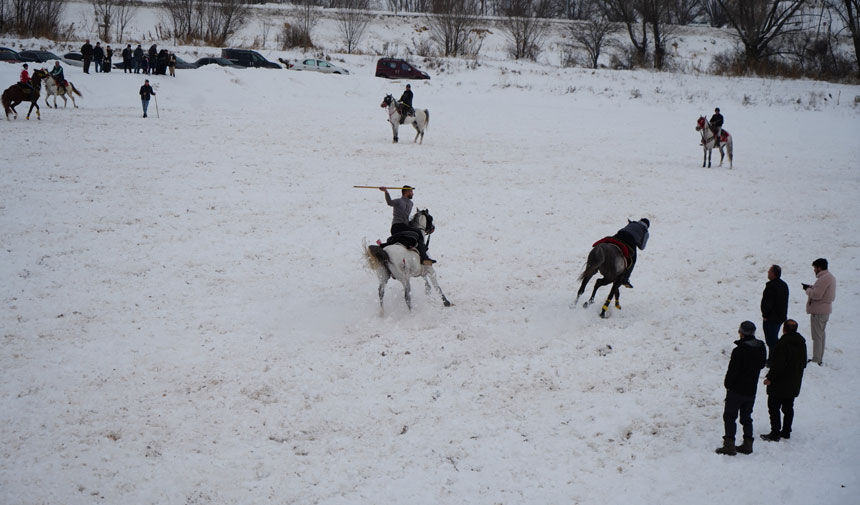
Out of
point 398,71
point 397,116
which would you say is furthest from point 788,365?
point 398,71

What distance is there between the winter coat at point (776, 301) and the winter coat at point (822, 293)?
37 cm

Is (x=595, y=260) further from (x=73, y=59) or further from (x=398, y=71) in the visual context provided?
(x=73, y=59)

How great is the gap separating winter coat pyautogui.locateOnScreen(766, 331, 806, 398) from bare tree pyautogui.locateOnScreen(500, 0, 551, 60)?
2017 inches

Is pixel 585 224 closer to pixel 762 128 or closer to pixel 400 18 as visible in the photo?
pixel 762 128

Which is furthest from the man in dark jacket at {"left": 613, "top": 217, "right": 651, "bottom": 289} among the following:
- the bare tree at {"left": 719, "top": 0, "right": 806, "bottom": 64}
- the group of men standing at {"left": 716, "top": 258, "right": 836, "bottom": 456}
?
the bare tree at {"left": 719, "top": 0, "right": 806, "bottom": 64}

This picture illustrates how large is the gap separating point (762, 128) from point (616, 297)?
Result: 82.2 feet

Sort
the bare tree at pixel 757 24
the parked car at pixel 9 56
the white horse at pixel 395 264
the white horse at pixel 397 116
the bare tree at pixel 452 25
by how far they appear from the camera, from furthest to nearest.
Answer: the bare tree at pixel 452 25 < the bare tree at pixel 757 24 < the parked car at pixel 9 56 < the white horse at pixel 397 116 < the white horse at pixel 395 264

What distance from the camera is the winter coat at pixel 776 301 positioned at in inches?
342

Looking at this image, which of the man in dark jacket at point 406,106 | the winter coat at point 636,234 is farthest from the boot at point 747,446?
the man in dark jacket at point 406,106

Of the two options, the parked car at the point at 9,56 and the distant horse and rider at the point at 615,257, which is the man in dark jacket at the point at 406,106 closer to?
the distant horse and rider at the point at 615,257

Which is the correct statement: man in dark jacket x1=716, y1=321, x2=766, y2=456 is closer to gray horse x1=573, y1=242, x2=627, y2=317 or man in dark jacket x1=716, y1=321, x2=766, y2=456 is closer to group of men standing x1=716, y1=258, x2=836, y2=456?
group of men standing x1=716, y1=258, x2=836, y2=456

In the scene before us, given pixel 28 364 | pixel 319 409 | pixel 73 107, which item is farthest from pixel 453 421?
pixel 73 107

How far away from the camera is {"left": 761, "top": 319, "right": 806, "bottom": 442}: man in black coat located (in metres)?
6.92

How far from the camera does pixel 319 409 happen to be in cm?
839
